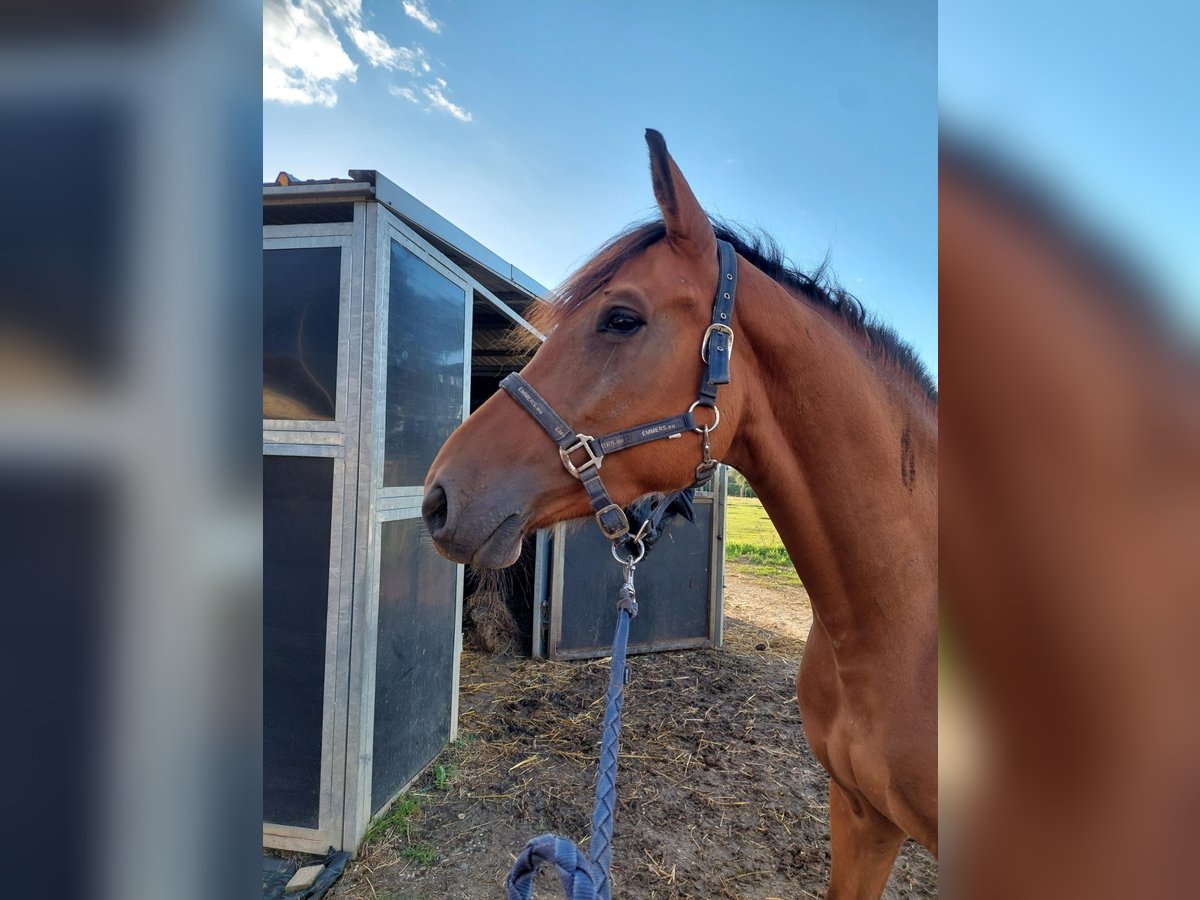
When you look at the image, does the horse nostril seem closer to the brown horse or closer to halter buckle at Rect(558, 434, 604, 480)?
the brown horse

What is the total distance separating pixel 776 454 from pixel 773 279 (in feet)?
1.84

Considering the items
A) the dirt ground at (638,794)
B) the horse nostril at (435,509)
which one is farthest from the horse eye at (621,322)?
the dirt ground at (638,794)

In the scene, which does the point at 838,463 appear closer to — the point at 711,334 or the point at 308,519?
the point at 711,334

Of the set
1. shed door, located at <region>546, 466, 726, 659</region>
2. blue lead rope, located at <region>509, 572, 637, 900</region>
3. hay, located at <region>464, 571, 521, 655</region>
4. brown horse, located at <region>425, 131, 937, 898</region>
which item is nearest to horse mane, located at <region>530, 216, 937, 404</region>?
brown horse, located at <region>425, 131, 937, 898</region>

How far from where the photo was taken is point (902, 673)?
4.59 feet

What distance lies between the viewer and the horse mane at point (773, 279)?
1593 millimetres

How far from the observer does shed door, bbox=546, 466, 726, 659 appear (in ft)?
17.2

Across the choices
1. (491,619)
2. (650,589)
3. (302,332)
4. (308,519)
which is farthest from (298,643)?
(650,589)

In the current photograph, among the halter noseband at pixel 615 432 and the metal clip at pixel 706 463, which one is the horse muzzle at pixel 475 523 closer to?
the halter noseband at pixel 615 432

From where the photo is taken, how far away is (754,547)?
48.0 feet
